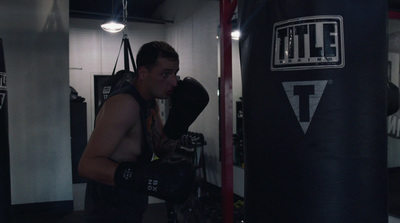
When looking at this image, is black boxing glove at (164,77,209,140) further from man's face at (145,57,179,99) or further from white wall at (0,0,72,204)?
white wall at (0,0,72,204)

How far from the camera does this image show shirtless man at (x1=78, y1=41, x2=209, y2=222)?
1174 millimetres

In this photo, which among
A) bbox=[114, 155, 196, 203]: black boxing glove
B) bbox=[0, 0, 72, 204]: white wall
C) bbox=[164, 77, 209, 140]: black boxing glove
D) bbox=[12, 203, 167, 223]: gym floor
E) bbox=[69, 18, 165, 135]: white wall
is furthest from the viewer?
bbox=[69, 18, 165, 135]: white wall

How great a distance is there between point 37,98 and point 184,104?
9.49ft

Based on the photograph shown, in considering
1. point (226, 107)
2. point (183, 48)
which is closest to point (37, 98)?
point (226, 107)

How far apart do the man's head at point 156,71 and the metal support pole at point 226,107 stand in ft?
2.12

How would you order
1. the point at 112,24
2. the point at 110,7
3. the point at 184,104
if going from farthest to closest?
the point at 110,7
the point at 112,24
the point at 184,104

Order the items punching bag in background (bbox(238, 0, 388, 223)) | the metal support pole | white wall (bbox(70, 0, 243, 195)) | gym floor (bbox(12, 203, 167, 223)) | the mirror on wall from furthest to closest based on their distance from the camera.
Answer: white wall (bbox(70, 0, 243, 195)) < the mirror on wall < gym floor (bbox(12, 203, 167, 223)) < the metal support pole < punching bag in background (bbox(238, 0, 388, 223))

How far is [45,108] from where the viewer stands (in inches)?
160

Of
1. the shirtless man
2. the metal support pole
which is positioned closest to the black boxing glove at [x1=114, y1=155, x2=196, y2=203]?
the shirtless man

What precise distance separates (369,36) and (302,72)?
0.20m

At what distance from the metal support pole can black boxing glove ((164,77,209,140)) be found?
416mm

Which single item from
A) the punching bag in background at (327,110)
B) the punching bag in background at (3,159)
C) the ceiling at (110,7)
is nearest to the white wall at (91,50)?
the ceiling at (110,7)

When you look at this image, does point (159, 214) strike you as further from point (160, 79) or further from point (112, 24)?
point (112, 24)

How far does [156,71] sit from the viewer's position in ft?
4.92
